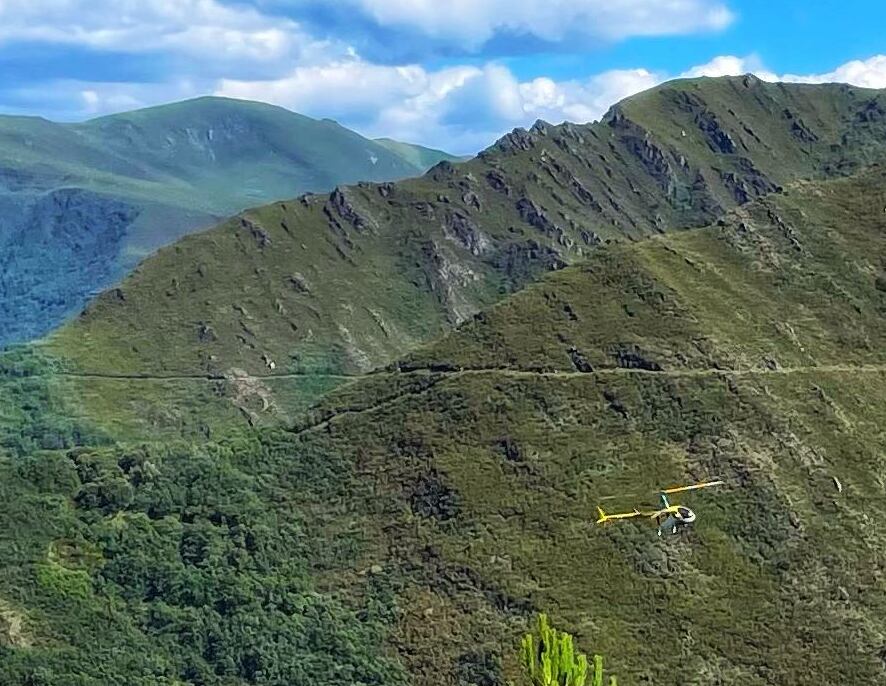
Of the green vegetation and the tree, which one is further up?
the green vegetation

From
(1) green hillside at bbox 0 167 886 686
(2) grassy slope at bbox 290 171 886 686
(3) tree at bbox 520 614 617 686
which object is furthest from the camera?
(2) grassy slope at bbox 290 171 886 686

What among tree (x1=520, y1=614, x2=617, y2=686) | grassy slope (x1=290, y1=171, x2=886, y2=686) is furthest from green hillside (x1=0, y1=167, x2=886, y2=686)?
tree (x1=520, y1=614, x2=617, y2=686)

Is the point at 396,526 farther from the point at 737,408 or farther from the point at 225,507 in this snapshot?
the point at 737,408

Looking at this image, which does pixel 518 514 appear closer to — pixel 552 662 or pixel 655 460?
pixel 655 460

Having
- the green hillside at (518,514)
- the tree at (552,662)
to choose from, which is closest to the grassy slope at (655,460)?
the green hillside at (518,514)

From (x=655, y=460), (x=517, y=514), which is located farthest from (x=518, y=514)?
(x=655, y=460)

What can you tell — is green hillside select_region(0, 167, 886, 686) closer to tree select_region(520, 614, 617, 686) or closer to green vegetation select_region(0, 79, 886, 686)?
green vegetation select_region(0, 79, 886, 686)
